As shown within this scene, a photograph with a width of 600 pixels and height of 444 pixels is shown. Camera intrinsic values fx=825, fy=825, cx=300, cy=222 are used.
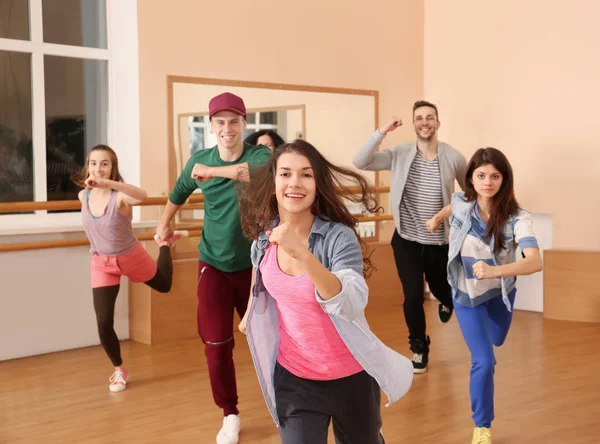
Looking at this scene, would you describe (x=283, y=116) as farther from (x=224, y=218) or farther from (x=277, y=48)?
(x=224, y=218)

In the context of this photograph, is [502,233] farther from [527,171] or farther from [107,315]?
[527,171]

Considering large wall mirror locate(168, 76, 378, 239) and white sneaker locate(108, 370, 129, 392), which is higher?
large wall mirror locate(168, 76, 378, 239)

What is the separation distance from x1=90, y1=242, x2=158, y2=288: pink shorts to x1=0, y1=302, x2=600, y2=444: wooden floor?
0.62 m

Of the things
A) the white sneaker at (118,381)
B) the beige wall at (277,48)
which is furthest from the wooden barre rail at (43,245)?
the white sneaker at (118,381)

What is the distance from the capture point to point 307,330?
7.79 feet

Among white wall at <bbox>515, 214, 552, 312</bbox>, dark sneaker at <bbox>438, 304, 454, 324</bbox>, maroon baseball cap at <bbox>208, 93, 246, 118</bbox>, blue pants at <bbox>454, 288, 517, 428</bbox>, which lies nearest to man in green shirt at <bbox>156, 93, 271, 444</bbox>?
maroon baseball cap at <bbox>208, 93, 246, 118</bbox>

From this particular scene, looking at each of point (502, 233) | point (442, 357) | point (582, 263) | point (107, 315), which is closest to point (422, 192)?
point (442, 357)

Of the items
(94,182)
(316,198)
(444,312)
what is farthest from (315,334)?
(444,312)

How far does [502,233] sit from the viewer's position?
352 cm

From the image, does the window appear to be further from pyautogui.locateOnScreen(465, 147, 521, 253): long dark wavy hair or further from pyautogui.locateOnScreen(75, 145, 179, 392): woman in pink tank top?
pyautogui.locateOnScreen(465, 147, 521, 253): long dark wavy hair

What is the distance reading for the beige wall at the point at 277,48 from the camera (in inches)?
237

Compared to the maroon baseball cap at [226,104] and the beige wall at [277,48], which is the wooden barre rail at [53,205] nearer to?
the beige wall at [277,48]

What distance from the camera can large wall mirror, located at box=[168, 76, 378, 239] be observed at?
6.14 m

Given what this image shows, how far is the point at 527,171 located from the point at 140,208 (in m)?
3.30
